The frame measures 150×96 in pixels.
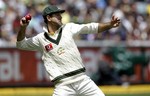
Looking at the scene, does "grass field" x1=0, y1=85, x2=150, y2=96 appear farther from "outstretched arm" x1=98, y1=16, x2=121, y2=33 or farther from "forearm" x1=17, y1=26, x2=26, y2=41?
"outstretched arm" x1=98, y1=16, x2=121, y2=33

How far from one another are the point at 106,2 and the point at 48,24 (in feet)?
36.9

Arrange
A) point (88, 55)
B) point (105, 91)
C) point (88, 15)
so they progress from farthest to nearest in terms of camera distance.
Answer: point (88, 15), point (88, 55), point (105, 91)

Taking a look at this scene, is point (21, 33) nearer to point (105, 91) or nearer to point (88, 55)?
point (105, 91)

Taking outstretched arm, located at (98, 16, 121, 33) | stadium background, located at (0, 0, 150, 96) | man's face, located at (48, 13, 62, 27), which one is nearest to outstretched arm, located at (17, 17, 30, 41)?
man's face, located at (48, 13, 62, 27)

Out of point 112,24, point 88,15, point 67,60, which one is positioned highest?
point 88,15

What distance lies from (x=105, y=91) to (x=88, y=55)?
144cm

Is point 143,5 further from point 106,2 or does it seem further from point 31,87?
point 31,87

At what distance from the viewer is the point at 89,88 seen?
28.9 ft

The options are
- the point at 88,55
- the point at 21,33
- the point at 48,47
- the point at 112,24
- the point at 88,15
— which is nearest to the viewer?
the point at 112,24

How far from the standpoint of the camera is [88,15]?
19.0m

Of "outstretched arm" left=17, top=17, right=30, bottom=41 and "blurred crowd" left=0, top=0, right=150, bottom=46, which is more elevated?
"blurred crowd" left=0, top=0, right=150, bottom=46

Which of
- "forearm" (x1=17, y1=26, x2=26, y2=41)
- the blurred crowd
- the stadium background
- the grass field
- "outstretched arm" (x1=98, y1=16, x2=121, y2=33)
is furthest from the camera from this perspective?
the blurred crowd

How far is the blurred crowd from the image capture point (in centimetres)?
1758

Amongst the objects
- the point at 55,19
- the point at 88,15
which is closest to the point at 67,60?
the point at 55,19
